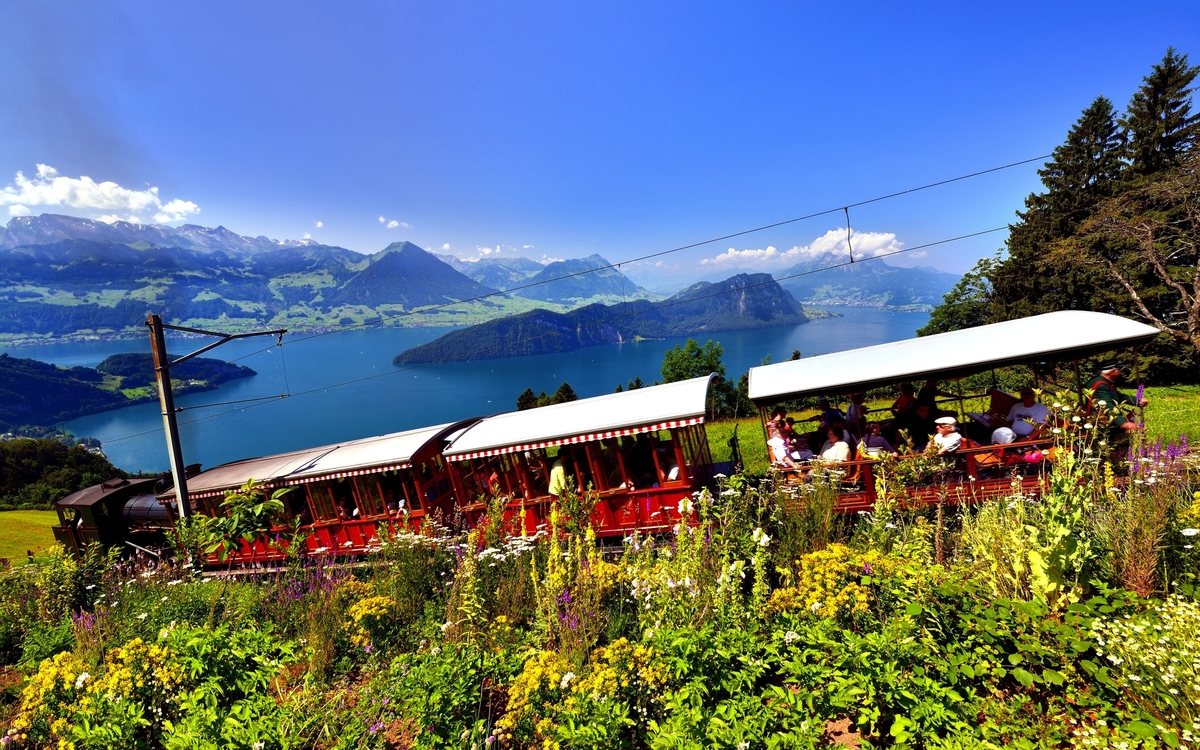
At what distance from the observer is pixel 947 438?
711cm

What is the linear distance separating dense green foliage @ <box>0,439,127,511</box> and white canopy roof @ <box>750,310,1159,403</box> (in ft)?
145

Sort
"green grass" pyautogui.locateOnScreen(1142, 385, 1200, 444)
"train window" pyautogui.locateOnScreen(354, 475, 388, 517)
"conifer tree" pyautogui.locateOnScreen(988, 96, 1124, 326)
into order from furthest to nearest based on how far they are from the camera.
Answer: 1. "conifer tree" pyautogui.locateOnScreen(988, 96, 1124, 326)
2. "green grass" pyautogui.locateOnScreen(1142, 385, 1200, 444)
3. "train window" pyautogui.locateOnScreen(354, 475, 388, 517)

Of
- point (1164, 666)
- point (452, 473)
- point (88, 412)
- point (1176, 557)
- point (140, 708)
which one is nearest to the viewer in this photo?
point (1164, 666)

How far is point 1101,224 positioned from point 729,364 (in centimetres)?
11773

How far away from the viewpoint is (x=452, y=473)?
9.48 metres

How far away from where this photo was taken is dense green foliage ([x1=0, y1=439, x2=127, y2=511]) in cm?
3478

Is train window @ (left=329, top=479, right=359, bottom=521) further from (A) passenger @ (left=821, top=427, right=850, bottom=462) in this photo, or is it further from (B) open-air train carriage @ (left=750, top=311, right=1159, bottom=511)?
(A) passenger @ (left=821, top=427, right=850, bottom=462)

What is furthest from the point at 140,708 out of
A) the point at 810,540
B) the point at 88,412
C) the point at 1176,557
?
the point at 88,412

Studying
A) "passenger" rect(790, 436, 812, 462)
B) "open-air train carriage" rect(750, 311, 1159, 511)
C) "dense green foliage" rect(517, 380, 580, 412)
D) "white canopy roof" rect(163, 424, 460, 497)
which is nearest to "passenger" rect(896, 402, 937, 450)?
"open-air train carriage" rect(750, 311, 1159, 511)

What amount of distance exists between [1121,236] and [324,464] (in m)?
32.1

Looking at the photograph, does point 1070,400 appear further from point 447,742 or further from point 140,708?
point 140,708

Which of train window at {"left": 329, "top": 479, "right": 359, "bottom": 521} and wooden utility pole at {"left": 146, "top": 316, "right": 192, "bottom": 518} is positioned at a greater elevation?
wooden utility pole at {"left": 146, "top": 316, "right": 192, "bottom": 518}

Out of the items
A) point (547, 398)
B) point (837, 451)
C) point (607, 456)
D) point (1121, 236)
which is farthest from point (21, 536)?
point (1121, 236)

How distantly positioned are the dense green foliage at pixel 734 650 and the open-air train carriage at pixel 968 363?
0.99m
